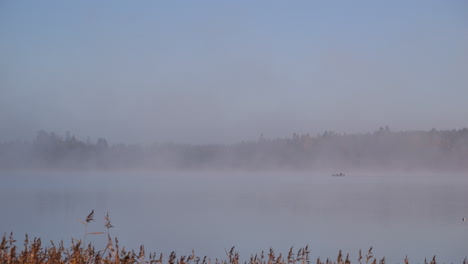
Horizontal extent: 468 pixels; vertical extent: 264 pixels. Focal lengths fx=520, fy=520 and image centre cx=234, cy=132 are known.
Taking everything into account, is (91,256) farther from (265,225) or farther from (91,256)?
(265,225)

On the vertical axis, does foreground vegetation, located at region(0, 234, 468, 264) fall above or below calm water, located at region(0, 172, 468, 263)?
below

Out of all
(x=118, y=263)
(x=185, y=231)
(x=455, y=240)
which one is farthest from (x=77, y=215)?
(x=118, y=263)

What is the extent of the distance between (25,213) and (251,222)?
781 cm

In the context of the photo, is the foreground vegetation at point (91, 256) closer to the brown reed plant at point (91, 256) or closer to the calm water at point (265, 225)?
the brown reed plant at point (91, 256)

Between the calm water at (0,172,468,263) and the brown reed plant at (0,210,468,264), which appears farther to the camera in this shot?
the calm water at (0,172,468,263)

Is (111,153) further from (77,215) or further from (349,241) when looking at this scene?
(349,241)

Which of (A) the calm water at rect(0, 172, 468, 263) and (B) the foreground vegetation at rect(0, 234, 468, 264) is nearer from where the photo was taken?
(B) the foreground vegetation at rect(0, 234, 468, 264)

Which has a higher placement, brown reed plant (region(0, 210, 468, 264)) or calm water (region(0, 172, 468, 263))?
calm water (region(0, 172, 468, 263))

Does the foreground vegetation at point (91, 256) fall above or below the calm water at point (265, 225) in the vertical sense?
below

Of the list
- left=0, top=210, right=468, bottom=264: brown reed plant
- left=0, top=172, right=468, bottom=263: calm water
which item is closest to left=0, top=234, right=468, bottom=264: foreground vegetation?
left=0, top=210, right=468, bottom=264: brown reed plant

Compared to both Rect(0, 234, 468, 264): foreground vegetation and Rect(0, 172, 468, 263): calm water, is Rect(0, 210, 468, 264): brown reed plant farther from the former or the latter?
Rect(0, 172, 468, 263): calm water

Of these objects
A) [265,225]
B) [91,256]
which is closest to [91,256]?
[91,256]

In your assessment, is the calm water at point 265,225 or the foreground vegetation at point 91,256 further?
the calm water at point 265,225

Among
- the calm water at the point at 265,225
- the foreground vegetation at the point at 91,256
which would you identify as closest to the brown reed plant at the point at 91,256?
the foreground vegetation at the point at 91,256
